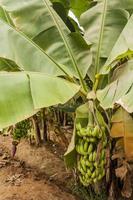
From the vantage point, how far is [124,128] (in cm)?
200

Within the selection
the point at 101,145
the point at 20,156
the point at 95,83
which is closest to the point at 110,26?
the point at 95,83

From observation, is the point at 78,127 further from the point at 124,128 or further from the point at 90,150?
the point at 124,128

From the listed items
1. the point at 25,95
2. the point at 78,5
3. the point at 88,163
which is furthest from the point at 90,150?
the point at 78,5

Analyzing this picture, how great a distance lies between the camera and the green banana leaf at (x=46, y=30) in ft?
7.81

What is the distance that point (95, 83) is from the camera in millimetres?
2145

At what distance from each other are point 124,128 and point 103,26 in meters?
0.76

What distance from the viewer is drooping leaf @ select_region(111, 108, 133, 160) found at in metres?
2.00

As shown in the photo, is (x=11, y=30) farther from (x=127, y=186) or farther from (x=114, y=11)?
(x=127, y=186)

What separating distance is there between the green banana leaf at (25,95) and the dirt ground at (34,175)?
108 cm

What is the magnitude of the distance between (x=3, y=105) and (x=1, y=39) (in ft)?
2.46

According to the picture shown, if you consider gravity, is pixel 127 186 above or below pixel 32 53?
below

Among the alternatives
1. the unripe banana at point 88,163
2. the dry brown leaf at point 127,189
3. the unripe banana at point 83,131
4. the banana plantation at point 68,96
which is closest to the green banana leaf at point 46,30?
the banana plantation at point 68,96

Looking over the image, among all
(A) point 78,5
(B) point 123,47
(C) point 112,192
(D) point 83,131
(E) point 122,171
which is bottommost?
(C) point 112,192

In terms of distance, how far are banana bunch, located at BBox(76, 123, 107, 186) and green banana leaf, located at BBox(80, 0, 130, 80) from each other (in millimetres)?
495
